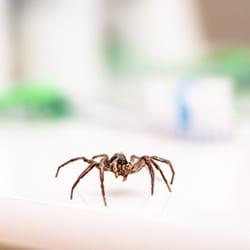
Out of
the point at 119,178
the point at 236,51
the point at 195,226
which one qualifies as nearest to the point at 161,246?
the point at 195,226

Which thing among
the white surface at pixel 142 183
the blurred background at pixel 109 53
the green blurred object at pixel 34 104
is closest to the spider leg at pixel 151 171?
the white surface at pixel 142 183

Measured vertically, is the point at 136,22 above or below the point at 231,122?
above

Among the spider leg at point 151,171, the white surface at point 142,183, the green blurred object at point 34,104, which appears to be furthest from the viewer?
the green blurred object at point 34,104

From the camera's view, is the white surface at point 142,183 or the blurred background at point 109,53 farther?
the blurred background at point 109,53

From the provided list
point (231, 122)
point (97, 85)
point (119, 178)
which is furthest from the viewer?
point (97, 85)

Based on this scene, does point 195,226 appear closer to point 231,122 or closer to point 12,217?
point 12,217

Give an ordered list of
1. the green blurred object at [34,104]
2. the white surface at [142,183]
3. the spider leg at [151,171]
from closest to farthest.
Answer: the white surface at [142,183] < the spider leg at [151,171] < the green blurred object at [34,104]

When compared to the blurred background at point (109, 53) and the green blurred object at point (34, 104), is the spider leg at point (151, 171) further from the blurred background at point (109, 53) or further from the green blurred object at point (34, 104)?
the green blurred object at point (34, 104)

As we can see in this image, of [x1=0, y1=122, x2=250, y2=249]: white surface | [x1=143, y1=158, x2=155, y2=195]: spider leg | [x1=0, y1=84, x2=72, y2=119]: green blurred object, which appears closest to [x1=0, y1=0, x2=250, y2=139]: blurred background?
[x1=0, y1=84, x2=72, y2=119]: green blurred object
